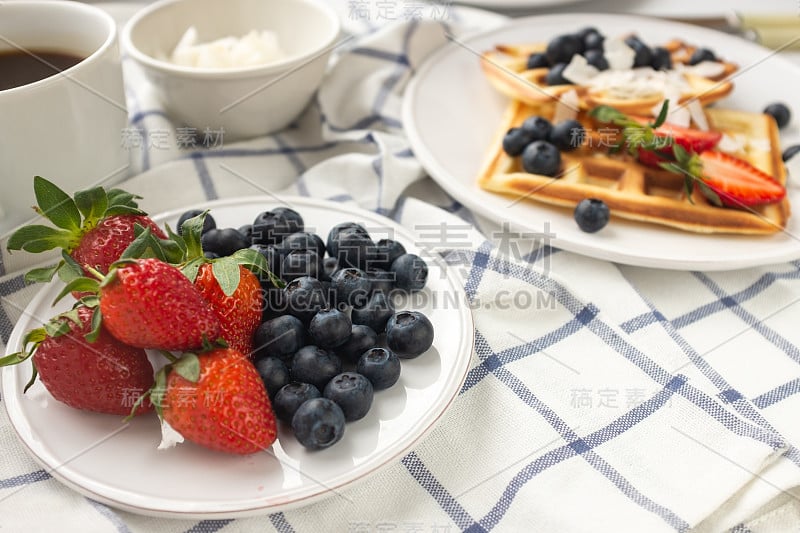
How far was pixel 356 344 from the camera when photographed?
101 cm

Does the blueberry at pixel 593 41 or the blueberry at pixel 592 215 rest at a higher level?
the blueberry at pixel 593 41

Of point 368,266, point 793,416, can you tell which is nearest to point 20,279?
point 368,266

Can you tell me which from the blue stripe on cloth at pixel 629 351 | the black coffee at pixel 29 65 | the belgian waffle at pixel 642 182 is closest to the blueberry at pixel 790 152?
the belgian waffle at pixel 642 182

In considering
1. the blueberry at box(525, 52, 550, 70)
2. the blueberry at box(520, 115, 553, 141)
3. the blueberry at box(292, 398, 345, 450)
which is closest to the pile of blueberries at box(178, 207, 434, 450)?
the blueberry at box(292, 398, 345, 450)

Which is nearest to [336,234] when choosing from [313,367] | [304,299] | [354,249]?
[354,249]

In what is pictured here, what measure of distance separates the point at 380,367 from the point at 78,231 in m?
0.43

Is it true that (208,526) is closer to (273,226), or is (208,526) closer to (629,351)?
(273,226)

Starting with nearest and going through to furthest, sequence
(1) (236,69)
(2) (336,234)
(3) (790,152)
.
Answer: (2) (336,234) → (1) (236,69) → (3) (790,152)

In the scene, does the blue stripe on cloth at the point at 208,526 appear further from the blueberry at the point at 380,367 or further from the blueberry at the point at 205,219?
the blueberry at the point at 205,219

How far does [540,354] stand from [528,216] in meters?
0.32

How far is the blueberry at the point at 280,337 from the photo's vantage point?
97cm

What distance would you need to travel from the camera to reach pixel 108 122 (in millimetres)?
1296

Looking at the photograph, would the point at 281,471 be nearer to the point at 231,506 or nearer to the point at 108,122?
the point at 231,506

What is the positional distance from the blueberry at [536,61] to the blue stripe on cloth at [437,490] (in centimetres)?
100
